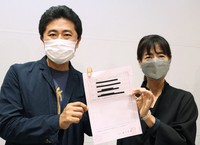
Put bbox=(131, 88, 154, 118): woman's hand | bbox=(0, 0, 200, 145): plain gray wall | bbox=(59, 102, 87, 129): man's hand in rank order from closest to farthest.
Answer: bbox=(59, 102, 87, 129): man's hand < bbox=(131, 88, 154, 118): woman's hand < bbox=(0, 0, 200, 145): plain gray wall

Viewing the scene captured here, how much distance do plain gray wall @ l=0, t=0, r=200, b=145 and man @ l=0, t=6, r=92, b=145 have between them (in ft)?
1.42

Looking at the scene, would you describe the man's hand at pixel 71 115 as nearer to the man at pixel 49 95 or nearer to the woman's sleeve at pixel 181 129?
the man at pixel 49 95

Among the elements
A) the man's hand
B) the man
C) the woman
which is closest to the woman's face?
the woman

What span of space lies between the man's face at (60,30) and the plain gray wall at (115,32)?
469 mm

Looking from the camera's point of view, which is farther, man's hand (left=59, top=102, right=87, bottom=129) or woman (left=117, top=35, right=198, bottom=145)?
woman (left=117, top=35, right=198, bottom=145)

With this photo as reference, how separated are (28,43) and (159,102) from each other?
34.8 inches

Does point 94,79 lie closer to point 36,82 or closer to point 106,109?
A: point 106,109

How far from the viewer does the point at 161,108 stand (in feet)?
4.31

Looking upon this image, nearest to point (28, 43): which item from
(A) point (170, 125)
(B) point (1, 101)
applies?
(B) point (1, 101)

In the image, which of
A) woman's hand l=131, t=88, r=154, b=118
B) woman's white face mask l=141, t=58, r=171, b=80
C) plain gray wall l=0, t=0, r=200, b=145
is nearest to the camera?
woman's hand l=131, t=88, r=154, b=118

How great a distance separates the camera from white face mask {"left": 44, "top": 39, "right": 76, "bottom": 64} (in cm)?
109

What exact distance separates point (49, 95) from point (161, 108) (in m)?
0.61

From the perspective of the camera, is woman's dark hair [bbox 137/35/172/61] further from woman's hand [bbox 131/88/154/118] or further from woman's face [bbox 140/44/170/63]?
woman's hand [bbox 131/88/154/118]

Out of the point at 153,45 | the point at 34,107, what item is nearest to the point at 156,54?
the point at 153,45
